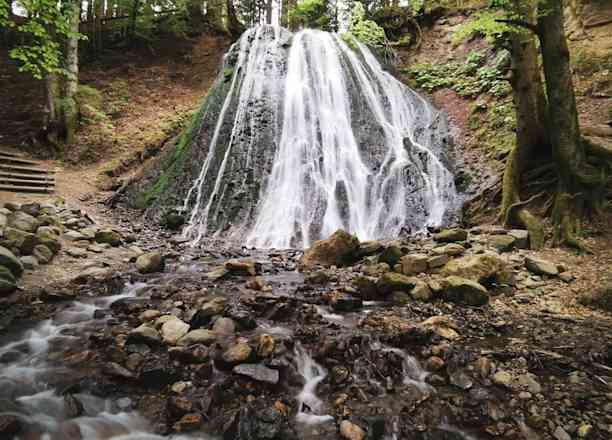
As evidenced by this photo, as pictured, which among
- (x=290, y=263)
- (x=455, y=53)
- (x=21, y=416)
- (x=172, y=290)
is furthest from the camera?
(x=455, y=53)

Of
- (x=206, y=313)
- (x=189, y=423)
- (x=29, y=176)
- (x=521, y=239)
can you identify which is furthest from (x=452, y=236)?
(x=29, y=176)

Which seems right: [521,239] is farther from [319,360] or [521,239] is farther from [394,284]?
[319,360]

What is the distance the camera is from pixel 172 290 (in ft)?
15.4

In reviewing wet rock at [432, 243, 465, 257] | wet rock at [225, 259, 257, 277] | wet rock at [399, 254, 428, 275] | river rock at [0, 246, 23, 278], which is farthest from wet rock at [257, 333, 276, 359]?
river rock at [0, 246, 23, 278]

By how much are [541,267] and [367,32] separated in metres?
15.0

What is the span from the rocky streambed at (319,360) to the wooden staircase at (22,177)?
217 inches

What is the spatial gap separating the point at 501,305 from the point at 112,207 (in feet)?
33.4

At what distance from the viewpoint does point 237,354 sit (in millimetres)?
2941

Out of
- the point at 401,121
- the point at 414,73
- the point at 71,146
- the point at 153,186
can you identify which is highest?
the point at 414,73

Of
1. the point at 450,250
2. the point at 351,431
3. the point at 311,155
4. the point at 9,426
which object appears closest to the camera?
the point at 9,426

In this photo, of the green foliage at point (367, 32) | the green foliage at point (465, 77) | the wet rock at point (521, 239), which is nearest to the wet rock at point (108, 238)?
the wet rock at point (521, 239)

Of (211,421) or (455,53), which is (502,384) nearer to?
(211,421)

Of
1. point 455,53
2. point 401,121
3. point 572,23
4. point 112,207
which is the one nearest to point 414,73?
point 455,53

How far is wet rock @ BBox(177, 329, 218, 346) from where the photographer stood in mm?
3223
